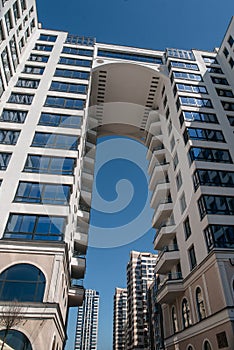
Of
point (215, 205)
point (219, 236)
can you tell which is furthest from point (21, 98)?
point (219, 236)

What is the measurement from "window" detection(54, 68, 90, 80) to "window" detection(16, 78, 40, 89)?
9.05 feet

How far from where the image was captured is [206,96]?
31.4 metres

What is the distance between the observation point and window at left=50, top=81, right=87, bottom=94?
2950 cm

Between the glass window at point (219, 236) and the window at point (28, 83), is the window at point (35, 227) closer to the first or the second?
the glass window at point (219, 236)

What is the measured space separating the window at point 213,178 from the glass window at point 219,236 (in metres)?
4.23

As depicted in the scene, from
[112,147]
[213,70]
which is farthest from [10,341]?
[213,70]

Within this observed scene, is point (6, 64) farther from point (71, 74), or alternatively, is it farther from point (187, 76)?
point (187, 76)

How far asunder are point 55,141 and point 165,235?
47.7ft

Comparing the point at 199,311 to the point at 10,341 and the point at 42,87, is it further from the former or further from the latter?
the point at 42,87

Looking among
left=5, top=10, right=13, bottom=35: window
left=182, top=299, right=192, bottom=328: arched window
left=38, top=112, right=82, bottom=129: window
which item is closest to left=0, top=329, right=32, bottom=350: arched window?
left=182, top=299, right=192, bottom=328: arched window

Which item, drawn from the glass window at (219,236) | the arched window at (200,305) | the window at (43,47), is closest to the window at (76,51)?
the window at (43,47)

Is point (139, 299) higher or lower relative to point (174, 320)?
higher

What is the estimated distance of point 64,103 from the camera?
28.0 meters

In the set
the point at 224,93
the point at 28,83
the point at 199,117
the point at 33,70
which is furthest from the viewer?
the point at 224,93
